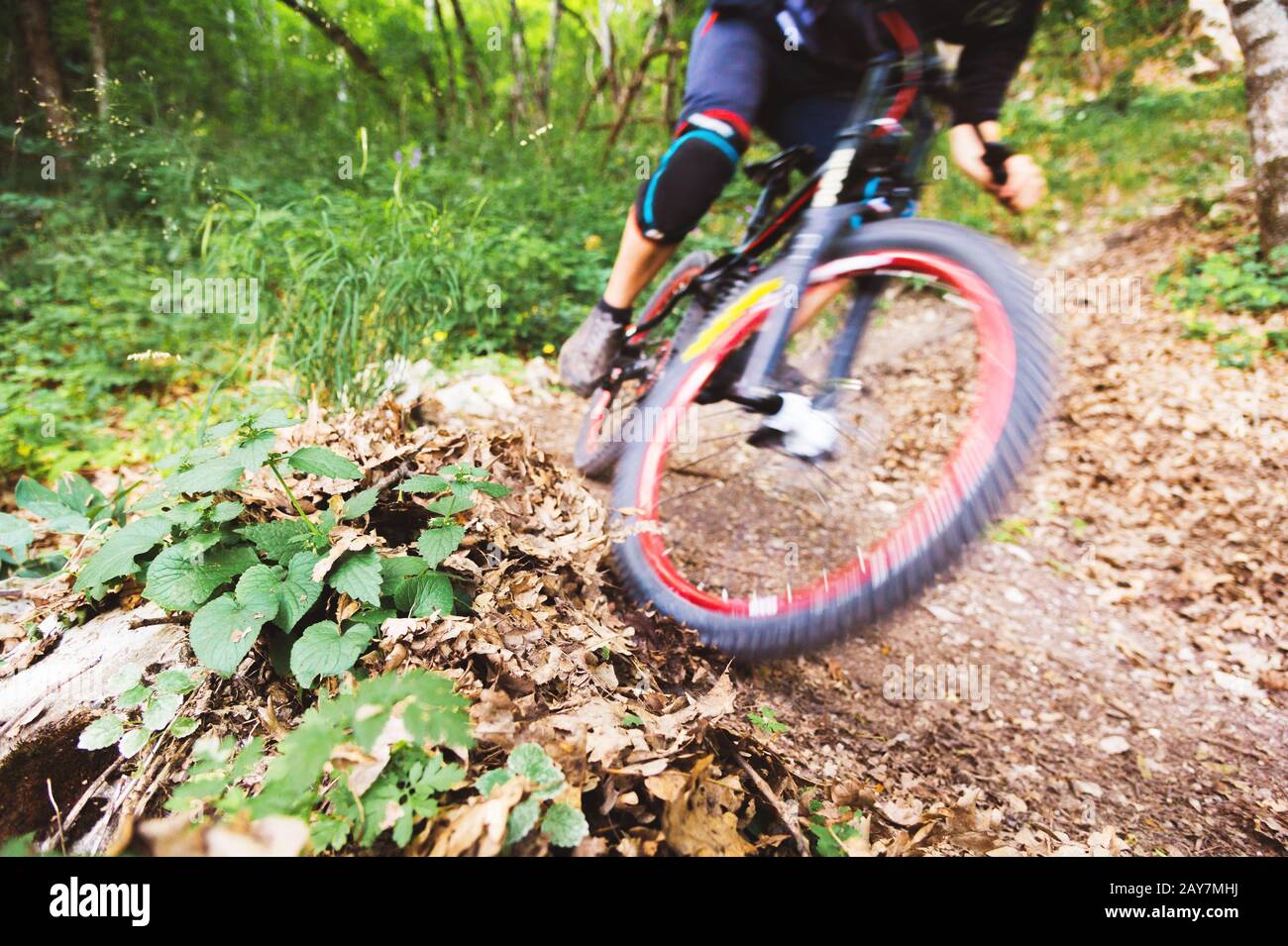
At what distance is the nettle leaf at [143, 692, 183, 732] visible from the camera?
3.31ft

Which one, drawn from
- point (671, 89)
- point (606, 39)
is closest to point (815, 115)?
point (671, 89)

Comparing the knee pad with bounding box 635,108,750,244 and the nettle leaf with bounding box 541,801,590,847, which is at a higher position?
the knee pad with bounding box 635,108,750,244

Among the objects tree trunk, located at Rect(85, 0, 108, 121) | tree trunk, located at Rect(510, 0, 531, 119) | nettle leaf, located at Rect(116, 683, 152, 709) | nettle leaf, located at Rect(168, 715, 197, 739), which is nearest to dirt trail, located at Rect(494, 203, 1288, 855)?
nettle leaf, located at Rect(168, 715, 197, 739)

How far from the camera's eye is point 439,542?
113cm

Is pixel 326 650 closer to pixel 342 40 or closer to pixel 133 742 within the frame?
pixel 133 742

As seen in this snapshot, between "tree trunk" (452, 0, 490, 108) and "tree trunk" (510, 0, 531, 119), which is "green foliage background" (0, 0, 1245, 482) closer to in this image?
"tree trunk" (452, 0, 490, 108)

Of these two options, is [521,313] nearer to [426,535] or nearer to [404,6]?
[426,535]

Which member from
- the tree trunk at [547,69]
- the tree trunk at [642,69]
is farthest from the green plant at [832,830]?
the tree trunk at [547,69]

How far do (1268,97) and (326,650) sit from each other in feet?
20.1

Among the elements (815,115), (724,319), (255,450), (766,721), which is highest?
(815,115)

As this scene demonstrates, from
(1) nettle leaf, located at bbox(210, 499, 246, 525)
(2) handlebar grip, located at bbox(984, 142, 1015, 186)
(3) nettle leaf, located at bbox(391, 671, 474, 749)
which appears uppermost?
(2) handlebar grip, located at bbox(984, 142, 1015, 186)

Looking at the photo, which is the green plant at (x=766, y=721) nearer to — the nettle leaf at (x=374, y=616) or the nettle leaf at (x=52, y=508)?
the nettle leaf at (x=374, y=616)

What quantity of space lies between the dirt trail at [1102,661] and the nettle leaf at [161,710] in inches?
44.3

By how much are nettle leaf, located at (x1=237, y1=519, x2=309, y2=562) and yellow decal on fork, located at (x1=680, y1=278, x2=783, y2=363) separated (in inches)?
39.2
